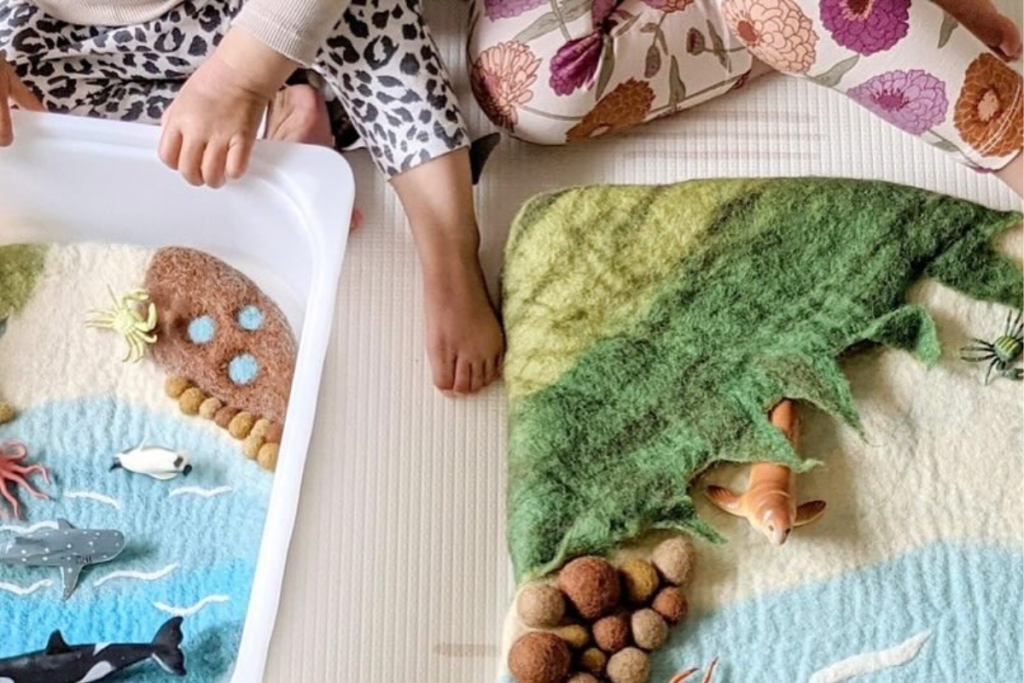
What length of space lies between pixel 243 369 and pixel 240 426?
5 centimetres

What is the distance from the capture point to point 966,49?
2.69 ft

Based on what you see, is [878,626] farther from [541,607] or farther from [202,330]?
[202,330]

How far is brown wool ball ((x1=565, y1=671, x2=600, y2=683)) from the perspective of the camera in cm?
72

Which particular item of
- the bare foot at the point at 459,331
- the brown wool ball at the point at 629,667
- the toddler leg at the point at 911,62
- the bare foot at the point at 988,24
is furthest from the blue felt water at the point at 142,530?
the bare foot at the point at 988,24

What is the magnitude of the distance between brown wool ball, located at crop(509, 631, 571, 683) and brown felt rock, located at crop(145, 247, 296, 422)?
260 mm

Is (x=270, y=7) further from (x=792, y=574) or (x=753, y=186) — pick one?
(x=792, y=574)

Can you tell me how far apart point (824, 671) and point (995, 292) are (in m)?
0.29

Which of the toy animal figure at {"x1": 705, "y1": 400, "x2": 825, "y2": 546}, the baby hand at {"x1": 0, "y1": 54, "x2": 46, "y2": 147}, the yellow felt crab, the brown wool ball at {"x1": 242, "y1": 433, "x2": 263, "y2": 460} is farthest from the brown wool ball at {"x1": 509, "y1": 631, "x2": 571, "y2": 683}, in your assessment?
the baby hand at {"x1": 0, "y1": 54, "x2": 46, "y2": 147}

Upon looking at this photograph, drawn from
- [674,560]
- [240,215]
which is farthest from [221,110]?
[674,560]

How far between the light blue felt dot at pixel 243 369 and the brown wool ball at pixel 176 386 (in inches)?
1.3

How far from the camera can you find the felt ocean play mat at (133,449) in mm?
813

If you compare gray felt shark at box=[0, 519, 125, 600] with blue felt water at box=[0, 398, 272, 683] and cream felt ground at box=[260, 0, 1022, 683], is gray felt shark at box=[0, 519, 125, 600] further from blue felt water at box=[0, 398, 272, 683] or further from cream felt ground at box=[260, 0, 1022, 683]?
cream felt ground at box=[260, 0, 1022, 683]

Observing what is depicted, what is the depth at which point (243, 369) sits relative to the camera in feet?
2.90

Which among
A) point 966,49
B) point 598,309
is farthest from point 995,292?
point 598,309
